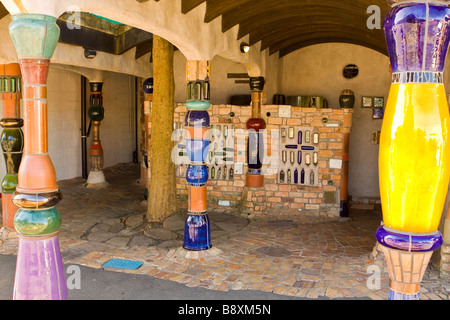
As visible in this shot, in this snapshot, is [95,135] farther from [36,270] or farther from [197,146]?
[36,270]

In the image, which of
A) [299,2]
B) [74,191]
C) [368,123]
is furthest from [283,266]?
[74,191]

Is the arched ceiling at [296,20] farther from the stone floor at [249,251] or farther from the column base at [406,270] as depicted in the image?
the column base at [406,270]

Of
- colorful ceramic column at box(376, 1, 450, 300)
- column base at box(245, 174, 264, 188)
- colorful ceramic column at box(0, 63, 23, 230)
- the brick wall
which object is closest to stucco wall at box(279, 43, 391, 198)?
the brick wall

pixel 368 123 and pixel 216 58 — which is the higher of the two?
pixel 216 58

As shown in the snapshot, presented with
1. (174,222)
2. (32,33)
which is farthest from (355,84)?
(32,33)

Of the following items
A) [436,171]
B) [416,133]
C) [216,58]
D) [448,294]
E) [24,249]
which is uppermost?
[216,58]

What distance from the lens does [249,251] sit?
21.0 ft

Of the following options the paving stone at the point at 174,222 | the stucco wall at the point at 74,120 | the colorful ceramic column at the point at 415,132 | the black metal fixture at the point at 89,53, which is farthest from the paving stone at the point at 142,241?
the colorful ceramic column at the point at 415,132

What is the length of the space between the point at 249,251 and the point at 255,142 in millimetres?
2813

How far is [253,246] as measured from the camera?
666 cm

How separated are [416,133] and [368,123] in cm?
837

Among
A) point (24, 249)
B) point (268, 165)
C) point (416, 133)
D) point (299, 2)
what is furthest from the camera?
point (268, 165)

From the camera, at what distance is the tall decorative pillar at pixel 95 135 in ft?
35.6

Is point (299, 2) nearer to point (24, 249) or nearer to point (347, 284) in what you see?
point (347, 284)
